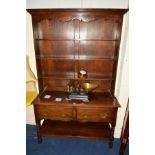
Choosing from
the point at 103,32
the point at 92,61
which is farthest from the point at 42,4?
the point at 92,61

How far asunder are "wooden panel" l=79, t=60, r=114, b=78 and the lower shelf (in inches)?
33.4

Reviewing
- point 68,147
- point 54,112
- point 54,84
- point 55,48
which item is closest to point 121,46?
point 55,48

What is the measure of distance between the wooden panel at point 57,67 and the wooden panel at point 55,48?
0.10 meters

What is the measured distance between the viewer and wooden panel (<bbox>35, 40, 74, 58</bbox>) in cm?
229

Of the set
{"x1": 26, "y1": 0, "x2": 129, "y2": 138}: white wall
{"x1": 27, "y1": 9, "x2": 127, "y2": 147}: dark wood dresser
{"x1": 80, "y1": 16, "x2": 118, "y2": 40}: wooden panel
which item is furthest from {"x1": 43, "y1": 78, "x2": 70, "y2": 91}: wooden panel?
{"x1": 80, "y1": 16, "x2": 118, "y2": 40}: wooden panel

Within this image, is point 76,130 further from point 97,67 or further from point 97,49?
point 97,49

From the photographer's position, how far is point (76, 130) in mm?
2275

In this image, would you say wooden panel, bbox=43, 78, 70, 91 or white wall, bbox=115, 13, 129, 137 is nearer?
white wall, bbox=115, 13, 129, 137

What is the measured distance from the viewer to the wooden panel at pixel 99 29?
217 centimetres

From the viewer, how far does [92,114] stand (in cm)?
205

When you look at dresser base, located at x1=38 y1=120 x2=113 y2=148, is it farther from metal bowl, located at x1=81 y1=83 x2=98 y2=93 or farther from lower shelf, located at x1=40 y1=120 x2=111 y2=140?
metal bowl, located at x1=81 y1=83 x2=98 y2=93
